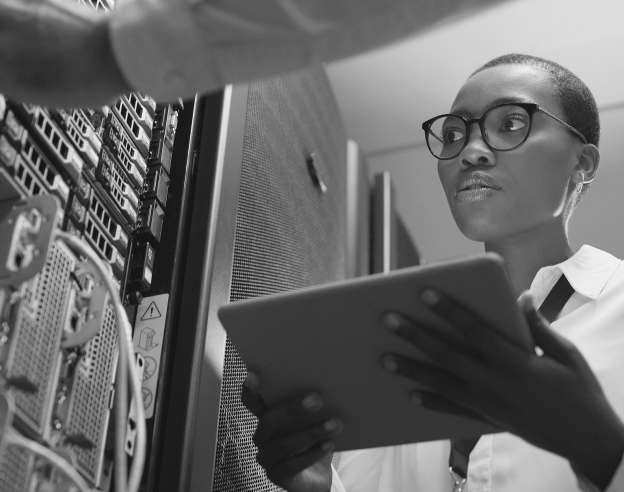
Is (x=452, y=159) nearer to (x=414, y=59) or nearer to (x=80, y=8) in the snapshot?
(x=80, y=8)

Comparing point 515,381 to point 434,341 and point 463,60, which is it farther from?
point 463,60

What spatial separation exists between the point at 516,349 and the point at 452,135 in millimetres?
598

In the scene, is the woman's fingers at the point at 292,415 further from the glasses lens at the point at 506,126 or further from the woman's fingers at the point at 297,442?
the glasses lens at the point at 506,126

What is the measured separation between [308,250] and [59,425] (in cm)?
74

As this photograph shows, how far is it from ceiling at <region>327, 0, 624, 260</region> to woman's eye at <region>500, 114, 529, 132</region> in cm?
79

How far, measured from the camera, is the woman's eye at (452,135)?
50.0 inches

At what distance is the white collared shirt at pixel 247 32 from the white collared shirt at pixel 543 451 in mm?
481

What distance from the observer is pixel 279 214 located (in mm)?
1282

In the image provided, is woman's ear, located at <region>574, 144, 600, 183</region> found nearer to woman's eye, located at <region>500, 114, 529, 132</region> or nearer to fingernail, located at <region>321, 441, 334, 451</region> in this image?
woman's eye, located at <region>500, 114, 529, 132</region>

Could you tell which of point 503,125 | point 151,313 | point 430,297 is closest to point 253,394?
point 151,313

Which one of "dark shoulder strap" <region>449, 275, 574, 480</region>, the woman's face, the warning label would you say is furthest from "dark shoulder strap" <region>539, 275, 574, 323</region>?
the warning label

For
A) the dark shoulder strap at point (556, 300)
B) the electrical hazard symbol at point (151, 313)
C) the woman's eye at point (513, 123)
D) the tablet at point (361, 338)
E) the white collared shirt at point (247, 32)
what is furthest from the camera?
the woman's eye at point (513, 123)

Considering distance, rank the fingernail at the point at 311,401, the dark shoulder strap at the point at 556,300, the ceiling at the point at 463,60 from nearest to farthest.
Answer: the fingernail at the point at 311,401 < the dark shoulder strap at the point at 556,300 < the ceiling at the point at 463,60

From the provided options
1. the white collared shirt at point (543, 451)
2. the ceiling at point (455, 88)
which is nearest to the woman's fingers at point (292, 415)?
the white collared shirt at point (543, 451)
